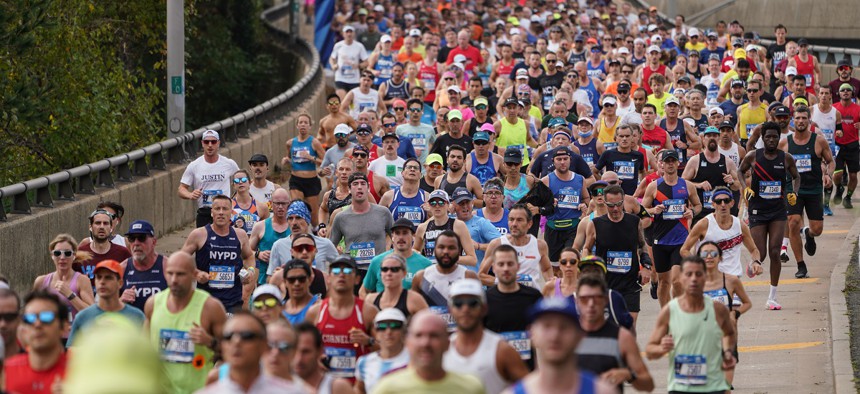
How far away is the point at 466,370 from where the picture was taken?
9203 millimetres

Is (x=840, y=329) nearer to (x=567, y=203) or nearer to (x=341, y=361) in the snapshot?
(x=567, y=203)

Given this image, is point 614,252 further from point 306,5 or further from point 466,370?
point 306,5

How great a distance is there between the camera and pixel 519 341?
1090cm

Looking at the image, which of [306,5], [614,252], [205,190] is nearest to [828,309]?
[614,252]

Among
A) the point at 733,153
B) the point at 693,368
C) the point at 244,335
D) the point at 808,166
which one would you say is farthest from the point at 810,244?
the point at 244,335

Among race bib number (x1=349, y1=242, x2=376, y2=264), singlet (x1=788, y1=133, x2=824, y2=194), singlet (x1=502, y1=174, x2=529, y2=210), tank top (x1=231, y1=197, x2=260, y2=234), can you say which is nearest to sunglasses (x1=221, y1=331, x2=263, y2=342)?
race bib number (x1=349, y1=242, x2=376, y2=264)

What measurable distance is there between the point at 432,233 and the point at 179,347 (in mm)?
4238

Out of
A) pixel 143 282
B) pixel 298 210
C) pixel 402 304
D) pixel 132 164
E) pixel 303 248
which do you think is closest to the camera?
pixel 402 304

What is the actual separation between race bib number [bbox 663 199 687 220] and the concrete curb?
171 cm

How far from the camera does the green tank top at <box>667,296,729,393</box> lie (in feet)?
36.0

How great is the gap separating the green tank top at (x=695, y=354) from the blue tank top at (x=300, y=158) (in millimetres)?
10155

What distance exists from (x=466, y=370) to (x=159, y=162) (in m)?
13.6

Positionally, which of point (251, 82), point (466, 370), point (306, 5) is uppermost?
point (306, 5)

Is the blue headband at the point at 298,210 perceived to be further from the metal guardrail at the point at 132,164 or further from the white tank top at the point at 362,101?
the white tank top at the point at 362,101
